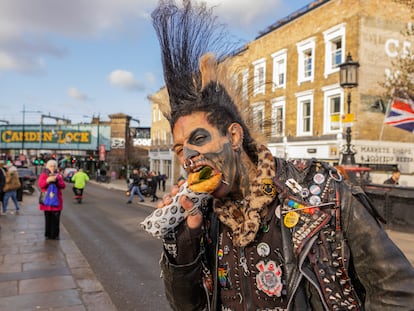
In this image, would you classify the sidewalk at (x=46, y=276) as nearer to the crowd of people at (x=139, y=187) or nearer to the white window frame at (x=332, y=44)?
the crowd of people at (x=139, y=187)

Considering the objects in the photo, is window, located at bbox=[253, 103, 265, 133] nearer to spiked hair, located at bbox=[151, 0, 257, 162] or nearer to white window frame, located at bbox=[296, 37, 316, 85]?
spiked hair, located at bbox=[151, 0, 257, 162]

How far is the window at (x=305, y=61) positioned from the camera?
2031 cm

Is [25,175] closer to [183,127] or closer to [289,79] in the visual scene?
[289,79]

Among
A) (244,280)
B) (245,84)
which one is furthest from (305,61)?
(244,280)

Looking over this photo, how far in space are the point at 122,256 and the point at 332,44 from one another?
1634cm

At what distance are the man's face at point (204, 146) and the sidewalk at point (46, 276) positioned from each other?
11.3ft

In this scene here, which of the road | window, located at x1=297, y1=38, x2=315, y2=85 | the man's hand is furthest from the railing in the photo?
window, located at x1=297, y1=38, x2=315, y2=85

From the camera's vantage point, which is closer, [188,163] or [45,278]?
[188,163]

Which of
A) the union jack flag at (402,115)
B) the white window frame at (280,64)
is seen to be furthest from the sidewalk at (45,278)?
the white window frame at (280,64)

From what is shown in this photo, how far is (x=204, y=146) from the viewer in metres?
1.53

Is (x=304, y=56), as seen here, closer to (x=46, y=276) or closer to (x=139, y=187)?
(x=139, y=187)

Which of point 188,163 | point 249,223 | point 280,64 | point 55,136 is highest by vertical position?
point 280,64

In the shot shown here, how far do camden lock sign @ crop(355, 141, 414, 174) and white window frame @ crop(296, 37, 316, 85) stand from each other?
485 cm

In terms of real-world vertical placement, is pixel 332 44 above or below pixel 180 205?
above
